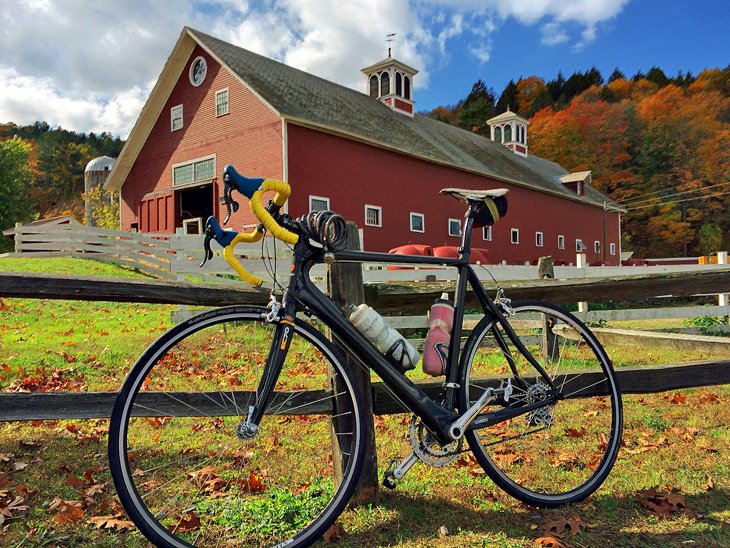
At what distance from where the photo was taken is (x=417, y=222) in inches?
909

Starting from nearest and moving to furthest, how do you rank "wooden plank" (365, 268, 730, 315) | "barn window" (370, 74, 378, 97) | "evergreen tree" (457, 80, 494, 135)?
"wooden plank" (365, 268, 730, 315), "barn window" (370, 74, 378, 97), "evergreen tree" (457, 80, 494, 135)

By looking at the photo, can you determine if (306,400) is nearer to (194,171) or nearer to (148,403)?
(148,403)

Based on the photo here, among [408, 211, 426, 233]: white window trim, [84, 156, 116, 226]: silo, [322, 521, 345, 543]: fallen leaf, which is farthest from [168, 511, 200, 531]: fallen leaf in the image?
[84, 156, 116, 226]: silo

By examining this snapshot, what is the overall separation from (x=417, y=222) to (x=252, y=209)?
20940mm

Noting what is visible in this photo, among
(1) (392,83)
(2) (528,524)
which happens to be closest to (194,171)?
(1) (392,83)

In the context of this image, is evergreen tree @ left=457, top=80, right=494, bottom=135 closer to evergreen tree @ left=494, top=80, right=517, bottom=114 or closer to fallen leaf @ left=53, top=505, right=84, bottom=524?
evergreen tree @ left=494, top=80, right=517, bottom=114

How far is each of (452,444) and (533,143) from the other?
189ft

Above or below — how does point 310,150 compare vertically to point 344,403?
above

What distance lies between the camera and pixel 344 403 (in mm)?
2889

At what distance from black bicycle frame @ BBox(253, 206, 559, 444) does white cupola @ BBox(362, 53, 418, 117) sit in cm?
2590

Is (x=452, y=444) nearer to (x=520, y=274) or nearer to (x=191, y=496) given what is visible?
(x=191, y=496)

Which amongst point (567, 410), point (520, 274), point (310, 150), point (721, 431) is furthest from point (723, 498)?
point (310, 150)

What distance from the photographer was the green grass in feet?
8.81

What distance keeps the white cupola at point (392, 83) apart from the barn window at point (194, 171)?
10799 millimetres
